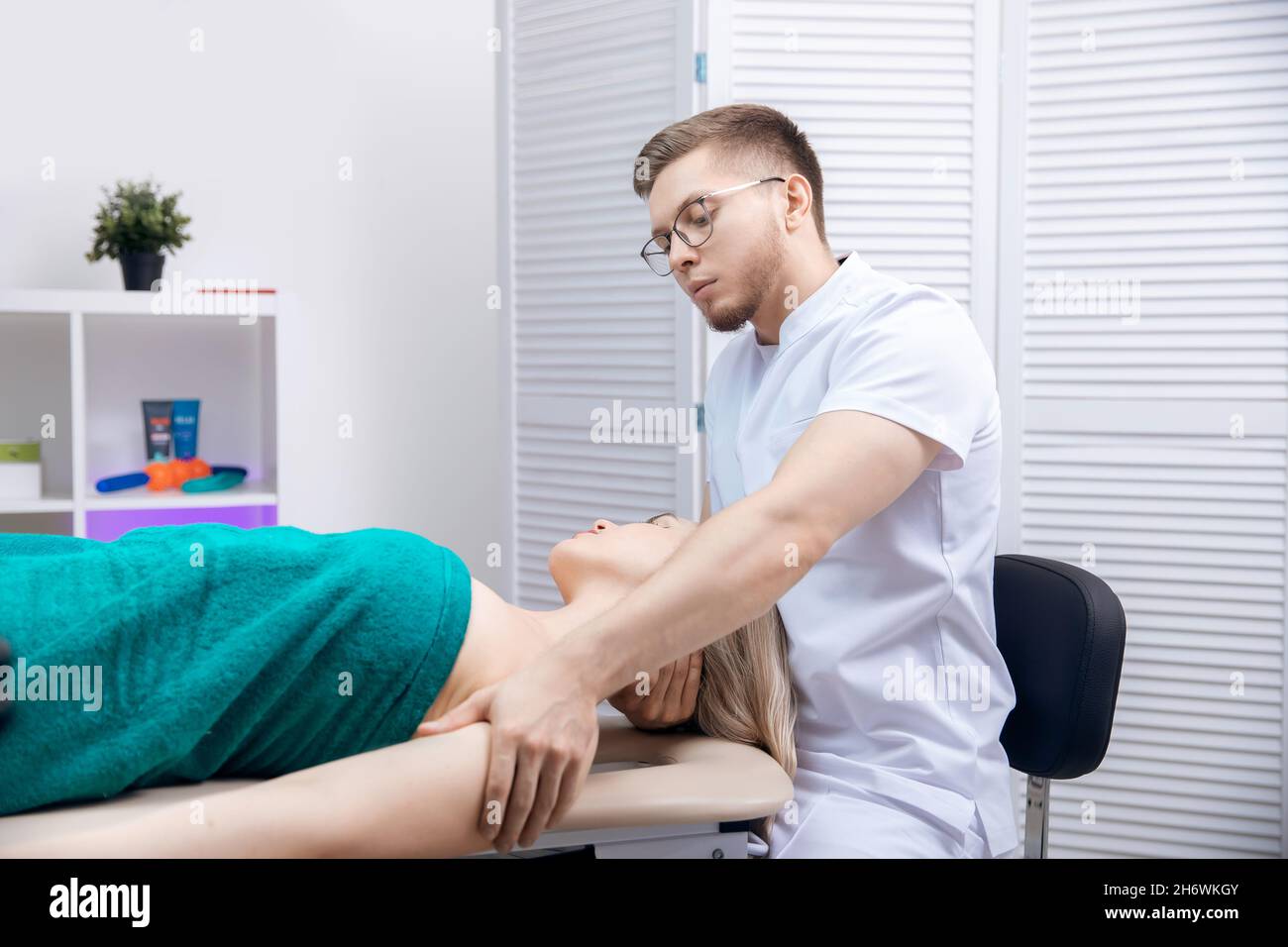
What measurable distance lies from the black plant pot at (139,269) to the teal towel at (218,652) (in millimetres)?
1350

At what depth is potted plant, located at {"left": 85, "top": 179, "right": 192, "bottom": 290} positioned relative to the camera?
93.8 inches

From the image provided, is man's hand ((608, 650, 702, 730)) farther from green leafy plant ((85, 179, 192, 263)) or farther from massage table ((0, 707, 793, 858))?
green leafy plant ((85, 179, 192, 263))

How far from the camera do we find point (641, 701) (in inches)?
50.7

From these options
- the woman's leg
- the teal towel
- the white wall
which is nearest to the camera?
the woman's leg

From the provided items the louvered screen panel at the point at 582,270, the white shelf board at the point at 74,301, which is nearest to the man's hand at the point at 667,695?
the louvered screen panel at the point at 582,270

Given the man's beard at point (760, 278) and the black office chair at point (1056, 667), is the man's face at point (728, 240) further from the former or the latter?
the black office chair at point (1056, 667)

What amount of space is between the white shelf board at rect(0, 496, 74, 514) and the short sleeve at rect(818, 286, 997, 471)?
1.72m

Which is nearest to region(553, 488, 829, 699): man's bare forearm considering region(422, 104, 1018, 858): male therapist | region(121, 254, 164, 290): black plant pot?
region(422, 104, 1018, 858): male therapist

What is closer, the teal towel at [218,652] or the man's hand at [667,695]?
the teal towel at [218,652]

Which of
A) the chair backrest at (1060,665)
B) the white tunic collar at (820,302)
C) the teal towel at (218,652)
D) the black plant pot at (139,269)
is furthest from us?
the black plant pot at (139,269)

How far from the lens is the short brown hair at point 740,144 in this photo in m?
1.60
